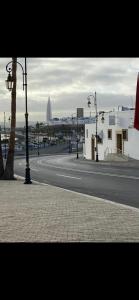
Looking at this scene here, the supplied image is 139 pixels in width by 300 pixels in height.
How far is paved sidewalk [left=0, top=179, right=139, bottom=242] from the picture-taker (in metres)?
11.4

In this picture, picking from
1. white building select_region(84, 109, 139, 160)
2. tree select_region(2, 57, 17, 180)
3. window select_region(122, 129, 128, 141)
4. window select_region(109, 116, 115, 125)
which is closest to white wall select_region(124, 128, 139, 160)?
white building select_region(84, 109, 139, 160)

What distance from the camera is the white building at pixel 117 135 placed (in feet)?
197

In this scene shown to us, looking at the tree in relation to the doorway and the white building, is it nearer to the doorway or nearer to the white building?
the white building

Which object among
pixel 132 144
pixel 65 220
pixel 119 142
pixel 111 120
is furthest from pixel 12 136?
pixel 111 120

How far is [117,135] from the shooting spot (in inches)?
2608

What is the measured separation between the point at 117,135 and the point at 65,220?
52.8 metres

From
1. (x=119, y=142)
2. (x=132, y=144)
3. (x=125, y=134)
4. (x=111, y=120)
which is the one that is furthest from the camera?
(x=111, y=120)

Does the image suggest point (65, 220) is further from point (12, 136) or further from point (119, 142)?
point (119, 142)

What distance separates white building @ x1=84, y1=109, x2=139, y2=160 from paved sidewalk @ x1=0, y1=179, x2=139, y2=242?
130ft

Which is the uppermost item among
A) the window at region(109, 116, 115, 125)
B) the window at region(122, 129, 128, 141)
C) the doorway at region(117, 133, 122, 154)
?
the window at region(109, 116, 115, 125)

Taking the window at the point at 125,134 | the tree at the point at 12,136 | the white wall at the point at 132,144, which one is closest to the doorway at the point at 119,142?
the window at the point at 125,134

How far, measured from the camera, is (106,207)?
17.0 meters

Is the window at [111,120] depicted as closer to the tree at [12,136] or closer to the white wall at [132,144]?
the white wall at [132,144]
